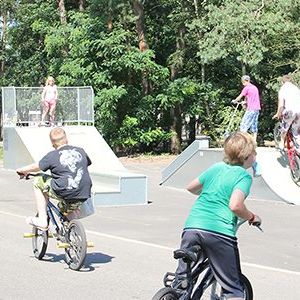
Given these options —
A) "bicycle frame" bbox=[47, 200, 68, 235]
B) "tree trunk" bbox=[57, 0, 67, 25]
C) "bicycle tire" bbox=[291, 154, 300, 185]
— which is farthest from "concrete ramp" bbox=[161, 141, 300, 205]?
"tree trunk" bbox=[57, 0, 67, 25]

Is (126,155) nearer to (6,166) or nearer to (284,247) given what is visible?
(6,166)

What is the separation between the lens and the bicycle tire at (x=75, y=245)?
797 cm

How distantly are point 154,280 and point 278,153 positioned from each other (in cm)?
953

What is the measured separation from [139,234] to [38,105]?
594 inches

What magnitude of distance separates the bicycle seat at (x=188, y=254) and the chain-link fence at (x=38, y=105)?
19964mm

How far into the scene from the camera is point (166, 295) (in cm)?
507

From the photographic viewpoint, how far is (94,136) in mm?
22578

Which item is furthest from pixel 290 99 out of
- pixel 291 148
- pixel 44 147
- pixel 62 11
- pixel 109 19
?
pixel 62 11

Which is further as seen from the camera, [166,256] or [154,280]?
[166,256]

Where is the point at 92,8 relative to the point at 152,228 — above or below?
above

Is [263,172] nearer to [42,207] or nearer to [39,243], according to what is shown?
[39,243]

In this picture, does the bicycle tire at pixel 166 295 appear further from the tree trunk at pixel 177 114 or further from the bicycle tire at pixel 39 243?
the tree trunk at pixel 177 114

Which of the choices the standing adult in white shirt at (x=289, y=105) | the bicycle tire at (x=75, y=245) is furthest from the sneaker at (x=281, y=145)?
the bicycle tire at (x=75, y=245)

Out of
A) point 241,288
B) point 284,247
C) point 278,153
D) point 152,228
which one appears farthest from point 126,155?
point 241,288
